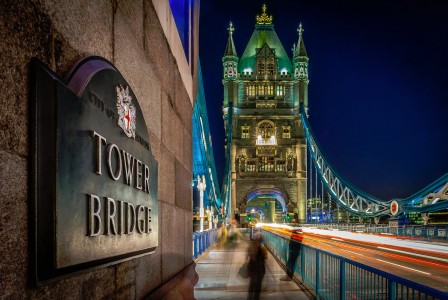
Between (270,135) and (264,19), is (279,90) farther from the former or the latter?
(264,19)

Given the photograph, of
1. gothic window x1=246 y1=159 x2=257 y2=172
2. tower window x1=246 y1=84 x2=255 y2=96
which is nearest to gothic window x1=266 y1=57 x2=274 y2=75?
tower window x1=246 y1=84 x2=255 y2=96

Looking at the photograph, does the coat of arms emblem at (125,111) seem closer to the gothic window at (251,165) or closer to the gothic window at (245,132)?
the gothic window at (251,165)

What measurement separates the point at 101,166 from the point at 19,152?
64cm

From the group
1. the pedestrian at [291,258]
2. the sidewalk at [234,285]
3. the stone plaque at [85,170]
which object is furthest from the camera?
the pedestrian at [291,258]

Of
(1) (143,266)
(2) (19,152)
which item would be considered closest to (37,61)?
(2) (19,152)

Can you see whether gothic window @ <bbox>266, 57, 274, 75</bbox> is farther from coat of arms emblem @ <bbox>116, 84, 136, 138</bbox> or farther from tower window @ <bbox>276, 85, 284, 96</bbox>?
coat of arms emblem @ <bbox>116, 84, 136, 138</bbox>

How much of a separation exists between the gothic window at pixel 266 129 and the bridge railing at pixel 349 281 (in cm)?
7349

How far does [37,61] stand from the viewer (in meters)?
1.75

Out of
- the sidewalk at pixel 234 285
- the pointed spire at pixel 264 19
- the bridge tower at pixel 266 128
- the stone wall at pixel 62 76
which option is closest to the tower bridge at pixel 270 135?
the bridge tower at pixel 266 128

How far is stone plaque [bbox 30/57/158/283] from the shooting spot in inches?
69.3

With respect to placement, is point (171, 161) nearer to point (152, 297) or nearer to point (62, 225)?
point (152, 297)

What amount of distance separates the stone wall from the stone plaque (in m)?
0.06

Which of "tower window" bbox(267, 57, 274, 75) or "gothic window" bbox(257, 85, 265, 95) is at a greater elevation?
"tower window" bbox(267, 57, 274, 75)

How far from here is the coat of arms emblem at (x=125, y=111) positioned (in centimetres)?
279
